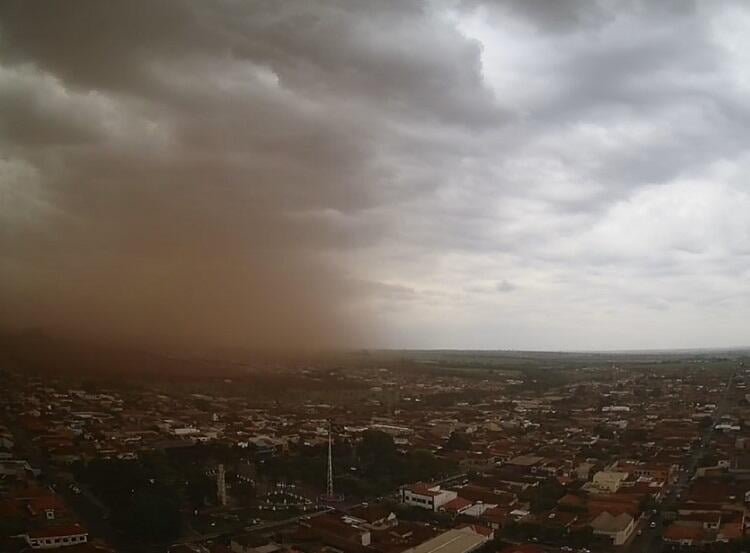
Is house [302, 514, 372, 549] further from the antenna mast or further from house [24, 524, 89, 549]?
house [24, 524, 89, 549]

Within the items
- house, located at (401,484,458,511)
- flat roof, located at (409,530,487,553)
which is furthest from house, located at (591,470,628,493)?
flat roof, located at (409,530,487,553)

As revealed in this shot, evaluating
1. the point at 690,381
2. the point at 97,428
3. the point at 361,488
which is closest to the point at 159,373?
the point at 97,428

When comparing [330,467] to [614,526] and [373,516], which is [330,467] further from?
[614,526]

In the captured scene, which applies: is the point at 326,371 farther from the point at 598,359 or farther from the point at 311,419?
the point at 598,359

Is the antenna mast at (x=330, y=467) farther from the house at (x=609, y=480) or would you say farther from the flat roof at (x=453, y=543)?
the house at (x=609, y=480)

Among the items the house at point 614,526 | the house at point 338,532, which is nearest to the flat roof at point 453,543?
the house at point 338,532
